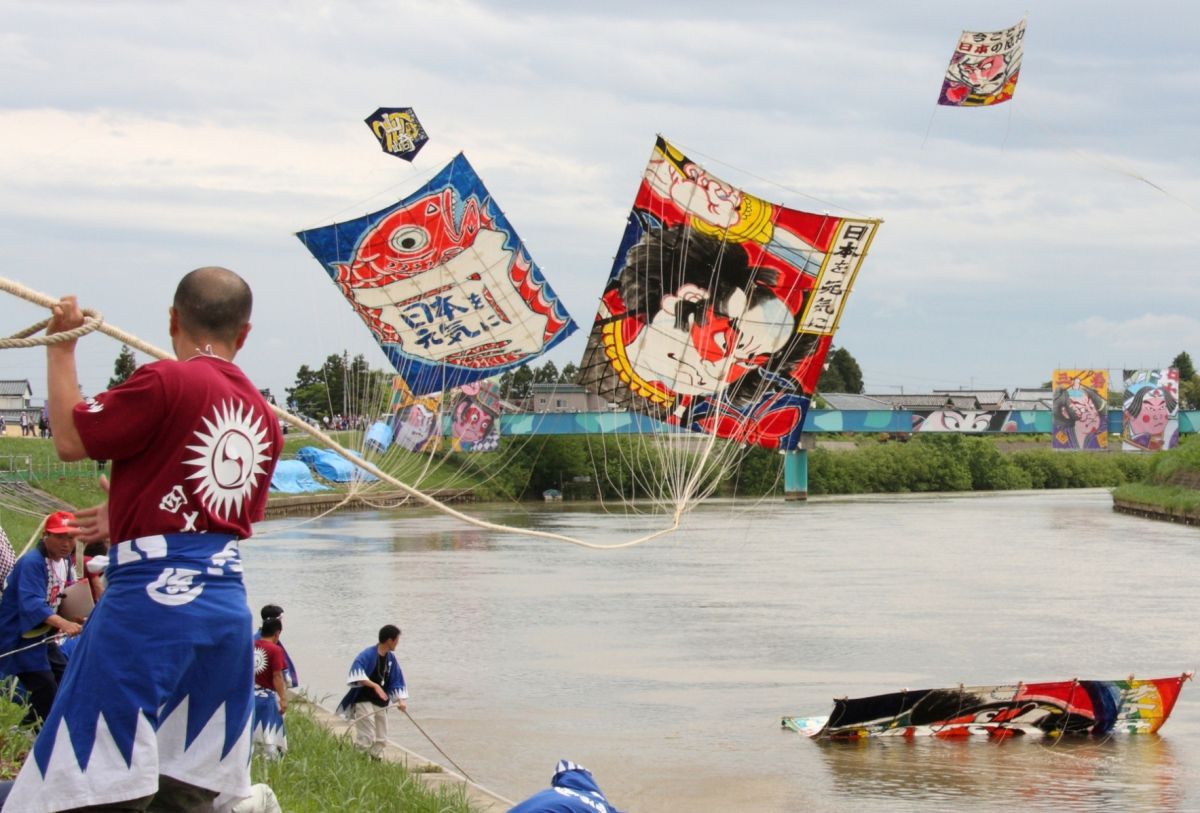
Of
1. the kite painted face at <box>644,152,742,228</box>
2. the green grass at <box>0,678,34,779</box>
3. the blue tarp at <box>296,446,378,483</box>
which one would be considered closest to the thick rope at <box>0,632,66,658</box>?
the green grass at <box>0,678,34,779</box>

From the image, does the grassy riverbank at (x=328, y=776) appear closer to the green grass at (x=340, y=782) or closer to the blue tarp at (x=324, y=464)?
→ the green grass at (x=340, y=782)

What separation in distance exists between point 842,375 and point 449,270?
409 feet

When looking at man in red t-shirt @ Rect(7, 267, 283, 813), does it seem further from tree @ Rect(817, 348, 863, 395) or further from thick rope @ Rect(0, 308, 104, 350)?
tree @ Rect(817, 348, 863, 395)

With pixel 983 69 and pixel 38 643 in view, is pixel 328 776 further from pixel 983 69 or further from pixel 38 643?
pixel 983 69

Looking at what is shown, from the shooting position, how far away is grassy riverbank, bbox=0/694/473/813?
27.3 ft

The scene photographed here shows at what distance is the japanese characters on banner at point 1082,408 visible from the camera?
279 feet

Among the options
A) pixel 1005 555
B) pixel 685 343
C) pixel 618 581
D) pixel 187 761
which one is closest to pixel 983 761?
pixel 685 343

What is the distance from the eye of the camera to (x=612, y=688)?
21344mm

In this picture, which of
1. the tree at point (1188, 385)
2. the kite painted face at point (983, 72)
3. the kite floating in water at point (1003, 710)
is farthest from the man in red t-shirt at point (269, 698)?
the tree at point (1188, 385)

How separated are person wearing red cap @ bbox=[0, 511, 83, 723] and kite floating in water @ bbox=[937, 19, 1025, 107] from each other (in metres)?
16.7

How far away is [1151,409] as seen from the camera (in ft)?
267

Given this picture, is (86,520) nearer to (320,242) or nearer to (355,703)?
(355,703)

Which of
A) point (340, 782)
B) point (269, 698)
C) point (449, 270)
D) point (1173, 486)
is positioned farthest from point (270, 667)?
point (1173, 486)

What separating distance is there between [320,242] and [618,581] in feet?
49.5
